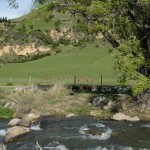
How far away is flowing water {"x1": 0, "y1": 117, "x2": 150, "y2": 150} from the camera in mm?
25594

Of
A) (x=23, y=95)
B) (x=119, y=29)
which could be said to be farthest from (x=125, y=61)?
(x=23, y=95)

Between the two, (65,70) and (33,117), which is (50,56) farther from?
(33,117)

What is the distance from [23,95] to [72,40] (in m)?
58.4

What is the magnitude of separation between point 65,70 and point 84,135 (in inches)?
1420

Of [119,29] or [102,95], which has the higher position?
[119,29]

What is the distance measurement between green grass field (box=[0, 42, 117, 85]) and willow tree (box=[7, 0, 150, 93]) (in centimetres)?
1535

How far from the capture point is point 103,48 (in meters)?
83.9

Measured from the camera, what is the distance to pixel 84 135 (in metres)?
28.6

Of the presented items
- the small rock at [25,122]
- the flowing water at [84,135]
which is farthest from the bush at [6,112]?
the small rock at [25,122]

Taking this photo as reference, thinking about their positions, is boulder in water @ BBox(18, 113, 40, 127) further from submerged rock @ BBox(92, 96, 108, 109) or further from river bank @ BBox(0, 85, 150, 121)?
submerged rock @ BBox(92, 96, 108, 109)

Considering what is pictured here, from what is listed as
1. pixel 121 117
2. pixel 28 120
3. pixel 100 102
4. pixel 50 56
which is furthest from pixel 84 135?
pixel 50 56

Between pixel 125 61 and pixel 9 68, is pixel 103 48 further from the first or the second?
pixel 125 61

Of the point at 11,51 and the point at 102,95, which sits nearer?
the point at 102,95

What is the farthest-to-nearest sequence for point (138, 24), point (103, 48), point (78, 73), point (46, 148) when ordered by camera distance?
point (103, 48) → point (78, 73) → point (138, 24) → point (46, 148)
